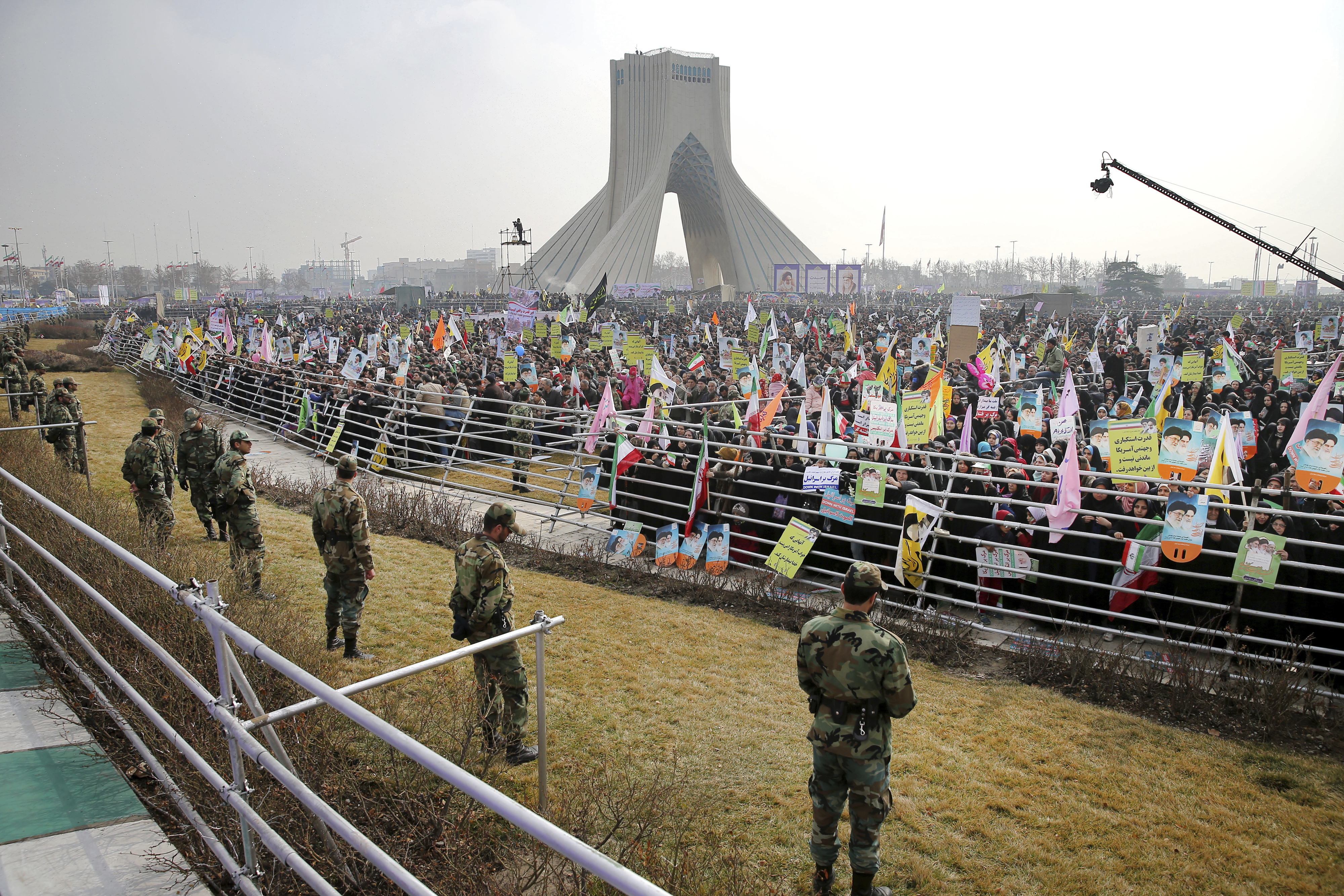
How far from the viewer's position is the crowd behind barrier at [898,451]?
287 inches

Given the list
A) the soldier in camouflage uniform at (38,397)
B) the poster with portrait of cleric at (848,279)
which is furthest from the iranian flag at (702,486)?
the poster with portrait of cleric at (848,279)

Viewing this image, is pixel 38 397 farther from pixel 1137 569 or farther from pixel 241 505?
pixel 1137 569

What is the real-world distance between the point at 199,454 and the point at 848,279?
58.3m

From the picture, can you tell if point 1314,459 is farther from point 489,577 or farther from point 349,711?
point 349,711

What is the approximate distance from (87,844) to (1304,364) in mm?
20134

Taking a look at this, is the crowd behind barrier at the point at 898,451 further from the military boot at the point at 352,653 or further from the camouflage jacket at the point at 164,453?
the military boot at the point at 352,653

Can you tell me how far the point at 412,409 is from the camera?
1773cm

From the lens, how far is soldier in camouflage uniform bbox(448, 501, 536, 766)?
17.6 feet

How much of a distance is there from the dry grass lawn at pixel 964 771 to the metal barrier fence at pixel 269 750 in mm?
1578

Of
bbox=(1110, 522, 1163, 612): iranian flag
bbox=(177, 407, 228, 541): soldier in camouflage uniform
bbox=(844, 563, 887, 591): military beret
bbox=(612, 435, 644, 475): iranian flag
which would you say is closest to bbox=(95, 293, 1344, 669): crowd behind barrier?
bbox=(1110, 522, 1163, 612): iranian flag

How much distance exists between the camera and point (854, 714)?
4.02 meters

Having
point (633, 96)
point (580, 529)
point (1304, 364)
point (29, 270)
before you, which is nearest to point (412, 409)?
point (580, 529)

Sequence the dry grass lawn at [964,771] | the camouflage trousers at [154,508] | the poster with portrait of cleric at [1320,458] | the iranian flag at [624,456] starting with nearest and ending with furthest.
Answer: the dry grass lawn at [964,771], the poster with portrait of cleric at [1320,458], the camouflage trousers at [154,508], the iranian flag at [624,456]

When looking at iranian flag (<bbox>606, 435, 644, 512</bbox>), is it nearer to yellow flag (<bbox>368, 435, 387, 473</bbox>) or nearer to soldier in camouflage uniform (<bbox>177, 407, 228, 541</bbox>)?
soldier in camouflage uniform (<bbox>177, 407, 228, 541</bbox>)
